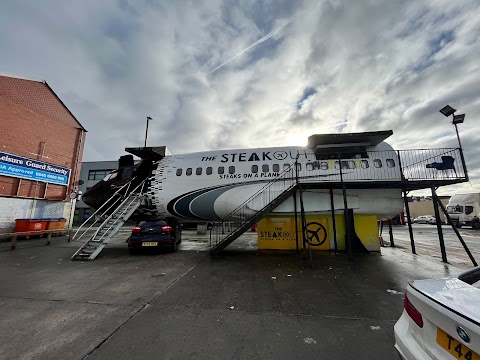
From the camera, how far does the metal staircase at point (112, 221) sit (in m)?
8.56

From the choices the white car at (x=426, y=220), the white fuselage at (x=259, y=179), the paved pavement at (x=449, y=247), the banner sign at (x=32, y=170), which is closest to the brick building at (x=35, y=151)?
the banner sign at (x=32, y=170)

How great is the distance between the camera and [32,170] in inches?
619

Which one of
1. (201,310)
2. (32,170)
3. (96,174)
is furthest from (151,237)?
→ (96,174)

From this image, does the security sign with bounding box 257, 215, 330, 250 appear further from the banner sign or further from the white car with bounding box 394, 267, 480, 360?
the banner sign

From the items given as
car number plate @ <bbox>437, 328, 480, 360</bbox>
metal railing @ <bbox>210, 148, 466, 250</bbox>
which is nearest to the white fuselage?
metal railing @ <bbox>210, 148, 466, 250</bbox>

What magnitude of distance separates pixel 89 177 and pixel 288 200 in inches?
1501

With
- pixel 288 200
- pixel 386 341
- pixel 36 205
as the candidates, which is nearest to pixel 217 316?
pixel 386 341

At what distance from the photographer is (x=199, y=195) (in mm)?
10297

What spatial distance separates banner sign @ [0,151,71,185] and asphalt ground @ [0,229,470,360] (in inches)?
438

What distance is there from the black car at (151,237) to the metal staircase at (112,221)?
2.81 ft

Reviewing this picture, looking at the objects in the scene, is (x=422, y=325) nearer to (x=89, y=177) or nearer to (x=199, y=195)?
(x=199, y=195)

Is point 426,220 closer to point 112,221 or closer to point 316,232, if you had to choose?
point 316,232

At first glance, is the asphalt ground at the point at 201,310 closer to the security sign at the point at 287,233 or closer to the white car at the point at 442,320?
the white car at the point at 442,320

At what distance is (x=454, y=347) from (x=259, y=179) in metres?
8.49
